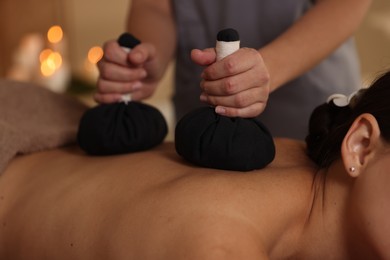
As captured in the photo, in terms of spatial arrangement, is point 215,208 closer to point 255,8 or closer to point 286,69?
point 286,69

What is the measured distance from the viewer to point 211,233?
2.77ft

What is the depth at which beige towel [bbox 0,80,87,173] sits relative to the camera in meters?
1.21

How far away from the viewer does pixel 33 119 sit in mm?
1300

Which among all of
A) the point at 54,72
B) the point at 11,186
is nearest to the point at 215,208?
the point at 11,186

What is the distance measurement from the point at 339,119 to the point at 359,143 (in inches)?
4.6

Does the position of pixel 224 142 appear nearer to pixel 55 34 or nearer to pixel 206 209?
pixel 206 209

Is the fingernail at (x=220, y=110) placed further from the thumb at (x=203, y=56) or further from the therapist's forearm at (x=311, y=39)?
the therapist's forearm at (x=311, y=39)

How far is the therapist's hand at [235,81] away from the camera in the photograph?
1.00 metres

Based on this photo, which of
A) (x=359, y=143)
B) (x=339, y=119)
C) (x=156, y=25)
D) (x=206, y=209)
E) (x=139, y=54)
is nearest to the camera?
(x=206, y=209)

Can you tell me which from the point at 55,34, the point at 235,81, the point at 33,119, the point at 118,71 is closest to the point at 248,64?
the point at 235,81

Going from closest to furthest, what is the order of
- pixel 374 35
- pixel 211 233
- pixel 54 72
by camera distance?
1. pixel 211 233
2. pixel 374 35
3. pixel 54 72

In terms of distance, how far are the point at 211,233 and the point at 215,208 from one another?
0.18ft

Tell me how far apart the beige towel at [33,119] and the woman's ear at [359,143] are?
58 centimetres

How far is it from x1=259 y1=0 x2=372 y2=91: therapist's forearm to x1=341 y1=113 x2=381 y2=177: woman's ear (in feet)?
0.72
